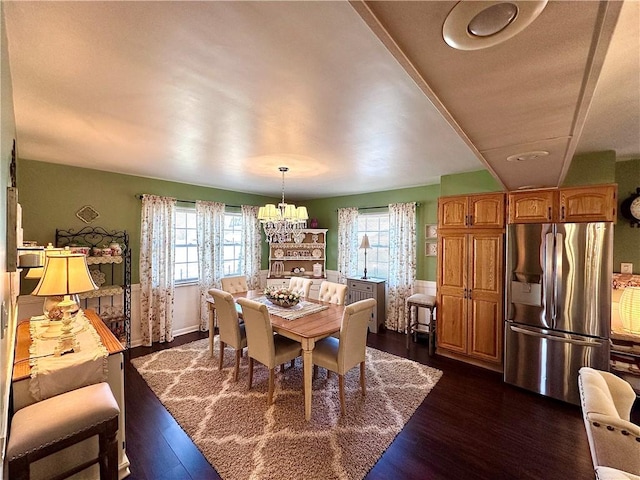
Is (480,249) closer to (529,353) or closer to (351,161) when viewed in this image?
(529,353)

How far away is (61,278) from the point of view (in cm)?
178

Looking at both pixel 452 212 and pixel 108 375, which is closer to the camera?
pixel 108 375

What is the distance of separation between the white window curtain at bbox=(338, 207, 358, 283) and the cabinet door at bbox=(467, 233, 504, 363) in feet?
7.87

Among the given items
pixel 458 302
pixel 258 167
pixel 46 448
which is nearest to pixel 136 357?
pixel 46 448

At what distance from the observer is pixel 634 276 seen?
114 inches

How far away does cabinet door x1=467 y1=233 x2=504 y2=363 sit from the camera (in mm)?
3256

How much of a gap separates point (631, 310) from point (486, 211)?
1.97 metres

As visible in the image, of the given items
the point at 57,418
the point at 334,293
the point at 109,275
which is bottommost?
the point at 57,418

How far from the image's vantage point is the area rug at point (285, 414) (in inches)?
77.8

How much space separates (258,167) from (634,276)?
4.37 metres

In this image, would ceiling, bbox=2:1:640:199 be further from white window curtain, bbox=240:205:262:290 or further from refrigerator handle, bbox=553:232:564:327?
white window curtain, bbox=240:205:262:290

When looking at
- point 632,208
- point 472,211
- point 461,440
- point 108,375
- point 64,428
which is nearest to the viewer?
point 64,428

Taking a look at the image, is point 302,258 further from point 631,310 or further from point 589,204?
point 631,310

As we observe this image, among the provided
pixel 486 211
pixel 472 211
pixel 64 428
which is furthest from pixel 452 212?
pixel 64 428
